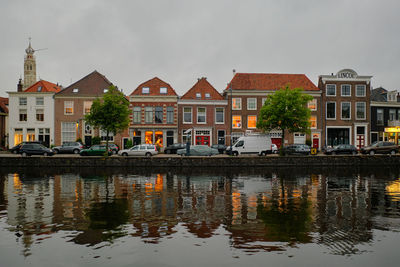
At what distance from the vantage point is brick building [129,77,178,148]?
48.8 metres

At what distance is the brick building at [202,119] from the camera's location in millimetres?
49250

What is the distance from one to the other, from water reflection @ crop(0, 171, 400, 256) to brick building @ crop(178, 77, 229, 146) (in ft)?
95.2

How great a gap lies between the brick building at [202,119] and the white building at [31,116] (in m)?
21.4

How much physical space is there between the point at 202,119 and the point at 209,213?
1470 inches

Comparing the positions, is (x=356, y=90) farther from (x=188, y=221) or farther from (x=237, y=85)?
(x=188, y=221)

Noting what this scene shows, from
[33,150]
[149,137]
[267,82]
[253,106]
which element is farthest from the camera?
[267,82]

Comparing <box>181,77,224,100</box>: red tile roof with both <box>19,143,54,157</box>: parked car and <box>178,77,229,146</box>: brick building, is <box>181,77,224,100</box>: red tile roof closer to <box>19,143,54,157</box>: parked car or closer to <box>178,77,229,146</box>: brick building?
<box>178,77,229,146</box>: brick building

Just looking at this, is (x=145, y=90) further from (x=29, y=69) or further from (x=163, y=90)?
(x=29, y=69)

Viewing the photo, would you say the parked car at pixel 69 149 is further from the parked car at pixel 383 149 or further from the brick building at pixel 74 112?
the parked car at pixel 383 149

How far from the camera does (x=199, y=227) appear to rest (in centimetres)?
1064

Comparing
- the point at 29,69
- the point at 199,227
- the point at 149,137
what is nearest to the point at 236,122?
the point at 149,137

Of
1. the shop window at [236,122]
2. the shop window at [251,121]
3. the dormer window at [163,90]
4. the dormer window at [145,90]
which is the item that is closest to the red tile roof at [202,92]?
the dormer window at [163,90]

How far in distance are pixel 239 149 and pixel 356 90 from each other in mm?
25982

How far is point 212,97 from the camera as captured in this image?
1962 inches
